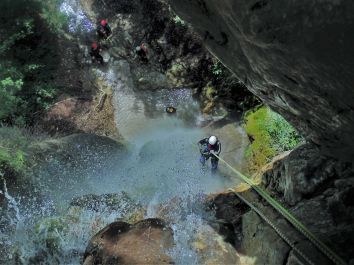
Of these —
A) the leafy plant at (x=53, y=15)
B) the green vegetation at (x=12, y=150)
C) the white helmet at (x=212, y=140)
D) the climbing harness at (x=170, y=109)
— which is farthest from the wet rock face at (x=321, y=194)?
the leafy plant at (x=53, y=15)

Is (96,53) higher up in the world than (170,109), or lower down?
higher up

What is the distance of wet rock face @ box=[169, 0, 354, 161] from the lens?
2.90 m

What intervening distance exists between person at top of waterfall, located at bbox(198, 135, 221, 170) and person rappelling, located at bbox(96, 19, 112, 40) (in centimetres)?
686

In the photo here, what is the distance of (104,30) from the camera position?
571 inches

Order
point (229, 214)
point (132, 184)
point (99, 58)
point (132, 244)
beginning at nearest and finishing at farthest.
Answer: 1. point (132, 244)
2. point (229, 214)
3. point (132, 184)
4. point (99, 58)

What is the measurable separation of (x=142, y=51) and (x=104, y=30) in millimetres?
1846

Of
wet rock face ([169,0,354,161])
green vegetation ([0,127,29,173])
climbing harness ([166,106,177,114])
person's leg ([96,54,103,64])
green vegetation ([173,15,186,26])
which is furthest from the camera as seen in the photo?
person's leg ([96,54,103,64])

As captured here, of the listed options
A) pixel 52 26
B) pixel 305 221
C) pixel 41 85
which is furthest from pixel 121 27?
pixel 305 221

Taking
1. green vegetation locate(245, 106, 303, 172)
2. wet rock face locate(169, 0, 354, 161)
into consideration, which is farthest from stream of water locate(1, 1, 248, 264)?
wet rock face locate(169, 0, 354, 161)

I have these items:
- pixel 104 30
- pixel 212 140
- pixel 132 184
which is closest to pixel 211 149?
pixel 212 140

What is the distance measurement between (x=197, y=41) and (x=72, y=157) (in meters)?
5.96

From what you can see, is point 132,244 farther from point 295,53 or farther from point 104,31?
point 104,31

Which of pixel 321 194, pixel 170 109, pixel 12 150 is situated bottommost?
pixel 321 194

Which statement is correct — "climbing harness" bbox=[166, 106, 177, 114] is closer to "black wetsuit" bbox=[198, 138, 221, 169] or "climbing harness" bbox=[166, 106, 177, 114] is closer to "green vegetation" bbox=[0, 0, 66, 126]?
"black wetsuit" bbox=[198, 138, 221, 169]
